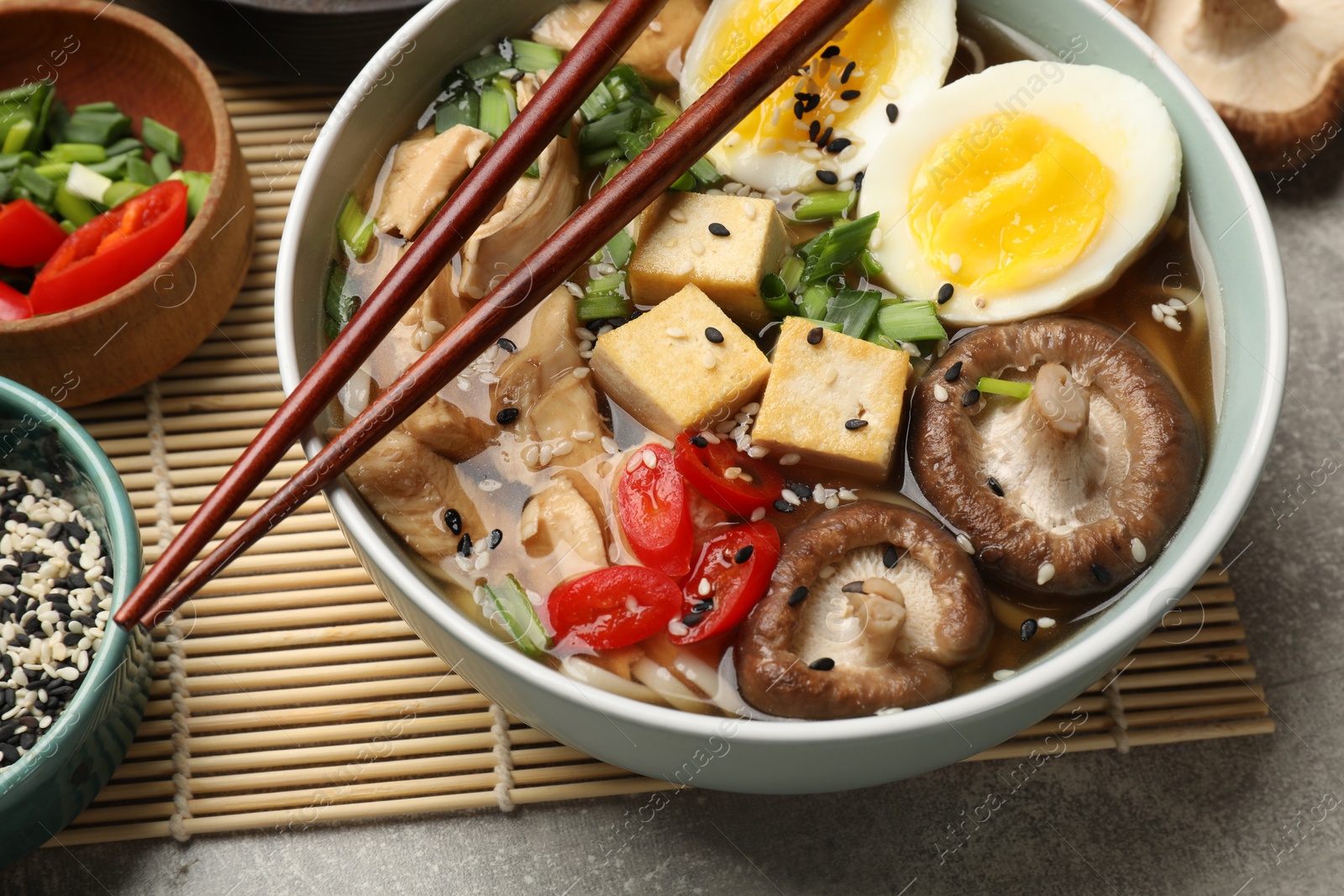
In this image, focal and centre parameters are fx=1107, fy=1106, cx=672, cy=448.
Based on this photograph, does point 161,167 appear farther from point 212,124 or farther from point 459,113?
point 459,113

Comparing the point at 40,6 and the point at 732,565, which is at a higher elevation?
the point at 40,6

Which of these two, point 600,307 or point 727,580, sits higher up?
point 600,307

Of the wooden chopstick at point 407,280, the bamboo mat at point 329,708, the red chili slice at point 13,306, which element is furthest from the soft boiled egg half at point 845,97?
the red chili slice at point 13,306

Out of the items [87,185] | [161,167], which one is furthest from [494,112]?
[87,185]

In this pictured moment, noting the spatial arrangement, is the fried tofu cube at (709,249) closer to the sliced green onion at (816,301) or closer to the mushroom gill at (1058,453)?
the sliced green onion at (816,301)

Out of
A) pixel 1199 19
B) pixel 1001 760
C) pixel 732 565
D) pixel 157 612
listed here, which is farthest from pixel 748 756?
pixel 1199 19

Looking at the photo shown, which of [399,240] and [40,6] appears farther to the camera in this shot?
[40,6]

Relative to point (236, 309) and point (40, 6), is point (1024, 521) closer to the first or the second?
point (236, 309)
